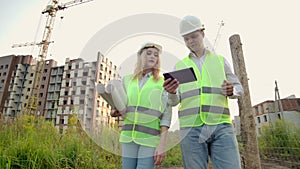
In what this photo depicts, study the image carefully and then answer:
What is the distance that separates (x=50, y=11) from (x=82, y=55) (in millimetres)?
49265

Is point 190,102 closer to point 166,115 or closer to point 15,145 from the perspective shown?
point 166,115

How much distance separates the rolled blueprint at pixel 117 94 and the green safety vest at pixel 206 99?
435 millimetres

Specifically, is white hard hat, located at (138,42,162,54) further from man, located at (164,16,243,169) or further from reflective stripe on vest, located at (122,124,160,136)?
reflective stripe on vest, located at (122,124,160,136)

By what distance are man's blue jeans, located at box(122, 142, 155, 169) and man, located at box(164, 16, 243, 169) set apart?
25 centimetres

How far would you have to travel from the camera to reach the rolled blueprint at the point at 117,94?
4.33ft

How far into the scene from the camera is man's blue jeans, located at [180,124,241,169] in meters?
1.26

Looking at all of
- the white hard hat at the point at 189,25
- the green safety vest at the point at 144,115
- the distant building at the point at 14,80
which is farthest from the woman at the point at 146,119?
the distant building at the point at 14,80

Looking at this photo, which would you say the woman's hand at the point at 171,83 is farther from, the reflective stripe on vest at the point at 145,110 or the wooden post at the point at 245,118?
the wooden post at the point at 245,118

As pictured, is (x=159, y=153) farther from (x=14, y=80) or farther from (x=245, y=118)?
(x=14, y=80)

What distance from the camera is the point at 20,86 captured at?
4550 centimetres

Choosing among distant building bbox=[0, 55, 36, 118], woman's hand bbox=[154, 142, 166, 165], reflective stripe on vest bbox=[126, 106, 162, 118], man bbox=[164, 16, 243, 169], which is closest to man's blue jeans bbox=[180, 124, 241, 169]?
man bbox=[164, 16, 243, 169]

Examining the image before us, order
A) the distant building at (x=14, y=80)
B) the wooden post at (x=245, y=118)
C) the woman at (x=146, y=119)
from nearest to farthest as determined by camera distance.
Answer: the woman at (x=146, y=119)
the wooden post at (x=245, y=118)
the distant building at (x=14, y=80)

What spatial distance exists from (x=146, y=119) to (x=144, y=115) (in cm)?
3

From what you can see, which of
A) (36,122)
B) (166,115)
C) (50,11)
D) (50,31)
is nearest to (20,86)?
(50,31)
